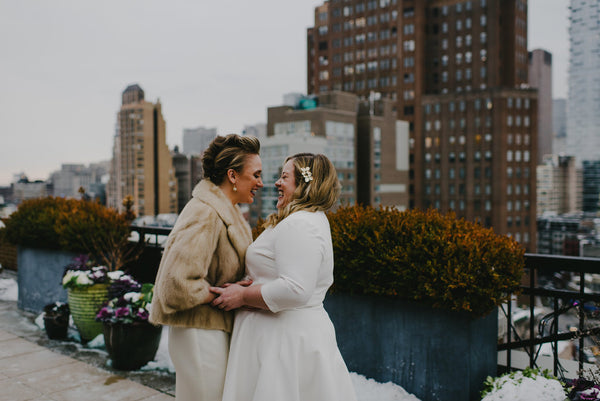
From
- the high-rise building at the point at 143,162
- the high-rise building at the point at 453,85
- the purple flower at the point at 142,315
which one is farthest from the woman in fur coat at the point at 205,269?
the high-rise building at the point at 143,162

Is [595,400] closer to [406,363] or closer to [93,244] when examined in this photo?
[406,363]

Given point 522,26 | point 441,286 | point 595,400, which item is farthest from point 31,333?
point 522,26

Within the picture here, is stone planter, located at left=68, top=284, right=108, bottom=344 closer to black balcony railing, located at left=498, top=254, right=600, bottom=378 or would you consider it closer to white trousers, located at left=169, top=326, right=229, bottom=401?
white trousers, located at left=169, top=326, right=229, bottom=401

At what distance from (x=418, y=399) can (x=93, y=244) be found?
4971 millimetres

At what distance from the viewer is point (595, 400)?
325 cm

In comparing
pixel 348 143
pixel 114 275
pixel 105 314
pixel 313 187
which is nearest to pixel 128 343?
pixel 105 314

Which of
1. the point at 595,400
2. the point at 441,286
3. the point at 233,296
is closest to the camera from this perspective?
the point at 233,296

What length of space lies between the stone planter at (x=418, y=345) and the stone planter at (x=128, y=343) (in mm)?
2145

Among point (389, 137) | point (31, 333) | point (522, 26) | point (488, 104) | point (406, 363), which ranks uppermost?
point (522, 26)

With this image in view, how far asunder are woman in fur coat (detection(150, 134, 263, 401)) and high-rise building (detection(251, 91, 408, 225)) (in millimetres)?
84374

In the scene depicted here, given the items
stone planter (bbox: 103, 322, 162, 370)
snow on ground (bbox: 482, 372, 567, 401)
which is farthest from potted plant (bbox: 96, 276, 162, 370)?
snow on ground (bbox: 482, 372, 567, 401)

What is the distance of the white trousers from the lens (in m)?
2.68

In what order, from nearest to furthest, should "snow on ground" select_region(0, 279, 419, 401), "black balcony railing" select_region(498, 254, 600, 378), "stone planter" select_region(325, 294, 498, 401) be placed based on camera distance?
"black balcony railing" select_region(498, 254, 600, 378)
"stone planter" select_region(325, 294, 498, 401)
"snow on ground" select_region(0, 279, 419, 401)

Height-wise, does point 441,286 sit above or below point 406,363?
above
